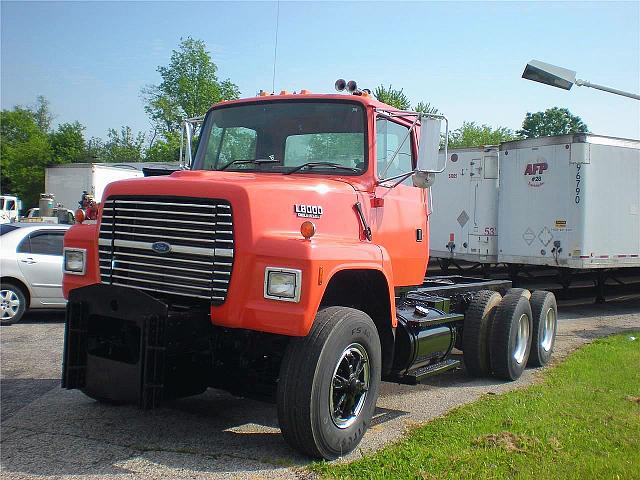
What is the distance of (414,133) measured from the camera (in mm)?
6434

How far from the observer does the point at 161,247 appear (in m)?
4.65

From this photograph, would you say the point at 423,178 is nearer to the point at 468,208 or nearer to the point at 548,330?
the point at 548,330

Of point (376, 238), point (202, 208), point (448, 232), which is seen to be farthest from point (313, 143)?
point (448, 232)

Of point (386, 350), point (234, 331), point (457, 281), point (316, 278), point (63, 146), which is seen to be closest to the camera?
point (316, 278)

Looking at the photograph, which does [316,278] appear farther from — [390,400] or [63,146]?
[63,146]

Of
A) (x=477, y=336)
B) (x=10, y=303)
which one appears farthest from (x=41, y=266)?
(x=477, y=336)

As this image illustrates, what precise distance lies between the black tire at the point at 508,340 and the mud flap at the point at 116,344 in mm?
4203

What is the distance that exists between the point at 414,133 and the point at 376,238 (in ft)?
4.48

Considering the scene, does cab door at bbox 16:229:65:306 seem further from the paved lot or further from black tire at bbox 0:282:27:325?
the paved lot

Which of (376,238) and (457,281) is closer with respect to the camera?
(376,238)

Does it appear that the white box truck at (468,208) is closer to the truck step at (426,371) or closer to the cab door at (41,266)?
the cab door at (41,266)

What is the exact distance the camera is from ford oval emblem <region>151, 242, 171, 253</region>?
464 cm

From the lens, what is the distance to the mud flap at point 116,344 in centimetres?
443

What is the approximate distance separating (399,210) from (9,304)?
6.92 metres
